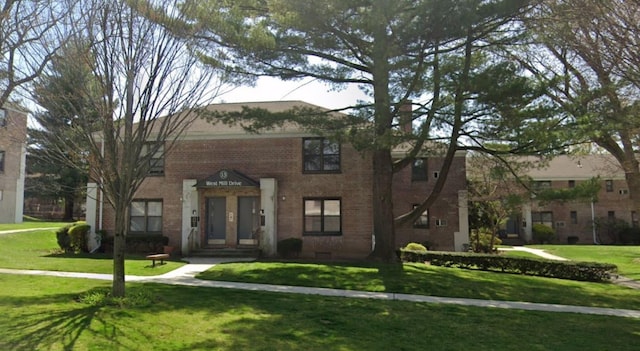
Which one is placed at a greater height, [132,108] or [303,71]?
[303,71]

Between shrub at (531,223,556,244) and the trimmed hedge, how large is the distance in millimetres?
19486

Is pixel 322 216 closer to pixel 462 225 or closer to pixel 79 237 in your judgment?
pixel 462 225

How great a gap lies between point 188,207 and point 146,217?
243 cm

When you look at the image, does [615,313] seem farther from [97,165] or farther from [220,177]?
[220,177]

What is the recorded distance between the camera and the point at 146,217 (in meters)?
21.2

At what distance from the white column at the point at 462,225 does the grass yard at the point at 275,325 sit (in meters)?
11.7

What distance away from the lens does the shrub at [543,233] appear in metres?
34.3

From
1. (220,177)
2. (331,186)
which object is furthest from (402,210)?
(220,177)

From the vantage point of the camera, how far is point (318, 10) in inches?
532

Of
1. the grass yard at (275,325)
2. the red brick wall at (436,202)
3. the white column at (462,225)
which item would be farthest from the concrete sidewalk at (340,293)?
the red brick wall at (436,202)

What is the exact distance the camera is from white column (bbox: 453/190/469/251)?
2105cm

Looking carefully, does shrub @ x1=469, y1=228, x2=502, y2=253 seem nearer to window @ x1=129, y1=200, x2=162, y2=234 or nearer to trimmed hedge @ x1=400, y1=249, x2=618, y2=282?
trimmed hedge @ x1=400, y1=249, x2=618, y2=282

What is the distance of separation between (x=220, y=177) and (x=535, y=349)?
1506cm

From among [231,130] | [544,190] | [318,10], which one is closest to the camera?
[318,10]
